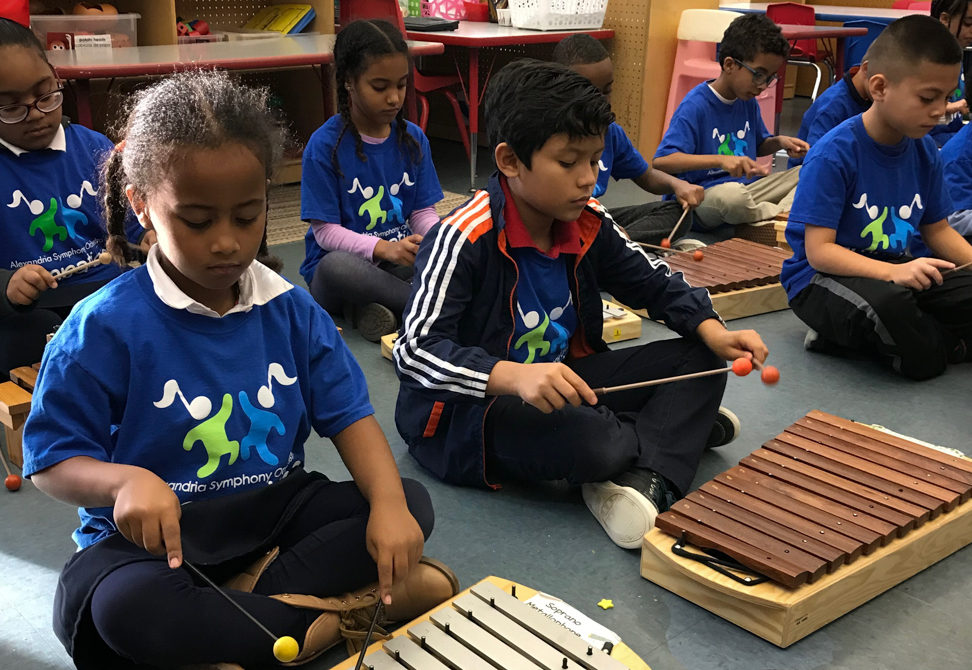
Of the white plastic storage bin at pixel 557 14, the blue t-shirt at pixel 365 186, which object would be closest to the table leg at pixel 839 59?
the white plastic storage bin at pixel 557 14

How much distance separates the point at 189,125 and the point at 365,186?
5.53ft

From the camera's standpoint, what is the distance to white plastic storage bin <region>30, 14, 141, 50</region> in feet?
13.4

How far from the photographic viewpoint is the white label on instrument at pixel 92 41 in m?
4.07

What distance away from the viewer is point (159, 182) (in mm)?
1329

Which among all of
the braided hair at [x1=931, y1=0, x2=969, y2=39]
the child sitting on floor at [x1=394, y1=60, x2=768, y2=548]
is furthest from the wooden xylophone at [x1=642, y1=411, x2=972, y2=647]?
the braided hair at [x1=931, y1=0, x2=969, y2=39]

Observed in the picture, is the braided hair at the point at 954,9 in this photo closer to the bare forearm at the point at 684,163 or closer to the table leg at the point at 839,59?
the bare forearm at the point at 684,163

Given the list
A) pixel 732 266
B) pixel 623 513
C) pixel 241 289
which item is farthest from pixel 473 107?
pixel 241 289

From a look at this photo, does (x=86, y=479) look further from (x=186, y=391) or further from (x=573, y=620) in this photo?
(x=573, y=620)

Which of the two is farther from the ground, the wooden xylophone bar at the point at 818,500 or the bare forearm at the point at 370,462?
the bare forearm at the point at 370,462

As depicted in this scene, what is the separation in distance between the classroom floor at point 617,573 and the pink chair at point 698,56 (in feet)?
10.8

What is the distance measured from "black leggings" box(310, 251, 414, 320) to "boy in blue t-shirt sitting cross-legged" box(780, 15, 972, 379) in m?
1.21

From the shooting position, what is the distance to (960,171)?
3.21 m

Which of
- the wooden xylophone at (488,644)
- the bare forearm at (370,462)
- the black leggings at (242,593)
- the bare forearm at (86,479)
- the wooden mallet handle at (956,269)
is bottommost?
the wooden xylophone at (488,644)

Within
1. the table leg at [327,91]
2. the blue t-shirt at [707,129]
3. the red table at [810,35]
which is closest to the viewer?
the blue t-shirt at [707,129]
